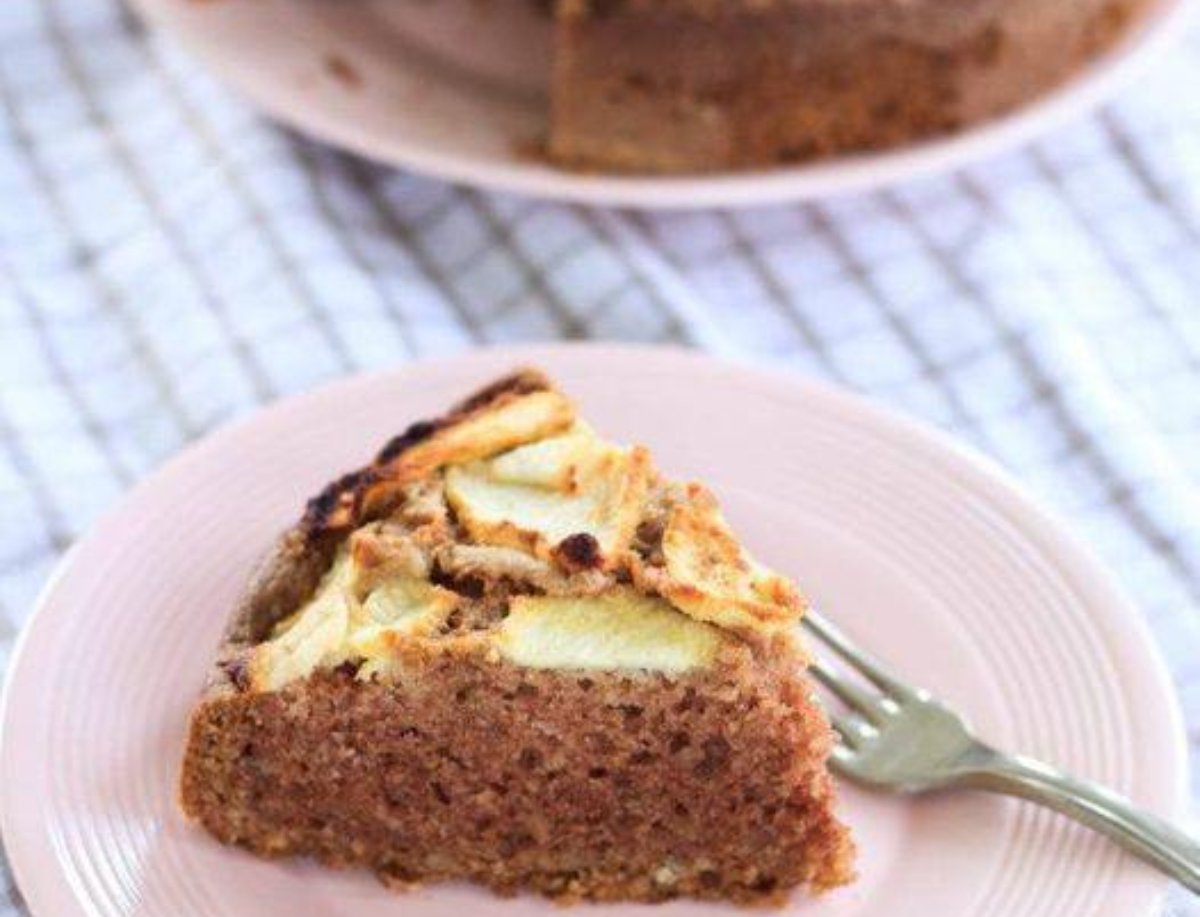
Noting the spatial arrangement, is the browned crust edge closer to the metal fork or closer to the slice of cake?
the slice of cake

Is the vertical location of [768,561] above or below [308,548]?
above

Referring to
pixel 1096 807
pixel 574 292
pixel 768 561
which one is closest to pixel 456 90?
pixel 574 292

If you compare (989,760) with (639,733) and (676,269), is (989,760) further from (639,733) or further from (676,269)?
(676,269)

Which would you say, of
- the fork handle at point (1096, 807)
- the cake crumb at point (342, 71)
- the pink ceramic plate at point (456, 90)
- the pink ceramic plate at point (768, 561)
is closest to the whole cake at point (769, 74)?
the pink ceramic plate at point (456, 90)

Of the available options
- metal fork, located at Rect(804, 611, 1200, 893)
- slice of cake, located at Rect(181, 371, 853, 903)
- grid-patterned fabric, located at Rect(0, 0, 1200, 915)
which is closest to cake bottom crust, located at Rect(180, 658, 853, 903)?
slice of cake, located at Rect(181, 371, 853, 903)

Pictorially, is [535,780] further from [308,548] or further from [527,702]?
[308,548]

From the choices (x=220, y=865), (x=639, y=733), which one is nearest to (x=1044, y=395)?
(x=639, y=733)
